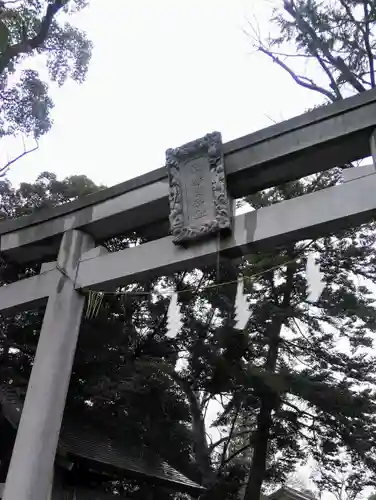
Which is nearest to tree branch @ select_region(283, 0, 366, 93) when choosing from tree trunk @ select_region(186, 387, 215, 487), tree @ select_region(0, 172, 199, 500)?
tree @ select_region(0, 172, 199, 500)

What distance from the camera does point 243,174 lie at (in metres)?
4.41

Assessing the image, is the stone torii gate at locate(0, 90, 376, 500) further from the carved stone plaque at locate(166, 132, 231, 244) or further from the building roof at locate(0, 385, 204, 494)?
the building roof at locate(0, 385, 204, 494)

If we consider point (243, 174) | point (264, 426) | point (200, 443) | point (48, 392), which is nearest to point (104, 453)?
point (48, 392)

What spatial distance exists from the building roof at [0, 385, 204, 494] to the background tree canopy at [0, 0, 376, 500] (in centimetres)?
21

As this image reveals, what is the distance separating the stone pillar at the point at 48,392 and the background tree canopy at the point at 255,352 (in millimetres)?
2323

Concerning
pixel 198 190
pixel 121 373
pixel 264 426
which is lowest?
pixel 264 426

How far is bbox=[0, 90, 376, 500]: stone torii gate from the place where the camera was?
3.93 metres

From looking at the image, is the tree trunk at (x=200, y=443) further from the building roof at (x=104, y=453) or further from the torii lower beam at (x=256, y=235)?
the torii lower beam at (x=256, y=235)

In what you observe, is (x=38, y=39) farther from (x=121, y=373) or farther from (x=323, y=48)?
(x=121, y=373)

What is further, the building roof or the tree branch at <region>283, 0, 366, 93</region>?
the tree branch at <region>283, 0, 366, 93</region>

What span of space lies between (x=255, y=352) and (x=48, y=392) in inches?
226

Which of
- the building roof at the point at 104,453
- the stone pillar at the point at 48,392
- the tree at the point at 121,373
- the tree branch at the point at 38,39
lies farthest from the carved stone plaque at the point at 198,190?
the tree branch at the point at 38,39

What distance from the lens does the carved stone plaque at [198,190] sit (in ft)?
13.9

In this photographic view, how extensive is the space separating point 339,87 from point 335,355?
512cm
